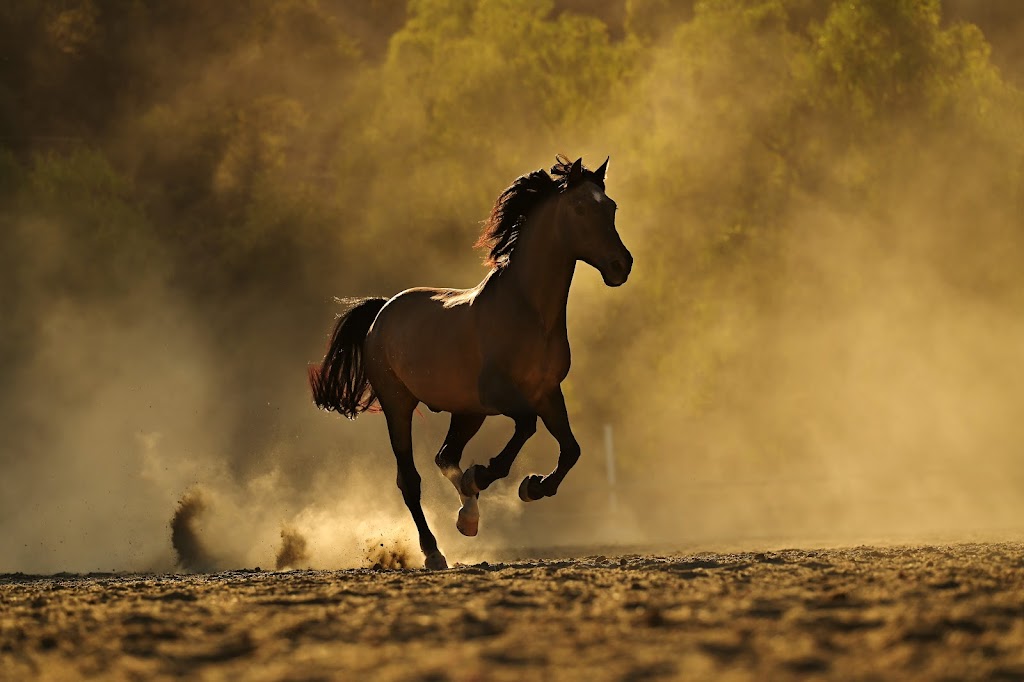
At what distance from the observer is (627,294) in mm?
26938

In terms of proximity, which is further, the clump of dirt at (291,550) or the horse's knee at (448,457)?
the clump of dirt at (291,550)

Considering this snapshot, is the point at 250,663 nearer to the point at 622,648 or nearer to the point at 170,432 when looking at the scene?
the point at 622,648

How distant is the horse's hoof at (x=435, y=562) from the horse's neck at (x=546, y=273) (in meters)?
1.56

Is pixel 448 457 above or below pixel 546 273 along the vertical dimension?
below

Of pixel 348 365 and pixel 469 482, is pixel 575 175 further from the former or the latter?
pixel 348 365

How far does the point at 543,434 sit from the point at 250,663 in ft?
83.3

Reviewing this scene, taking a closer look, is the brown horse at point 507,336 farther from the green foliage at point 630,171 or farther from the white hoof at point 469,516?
the green foliage at point 630,171

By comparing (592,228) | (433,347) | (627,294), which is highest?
(627,294)

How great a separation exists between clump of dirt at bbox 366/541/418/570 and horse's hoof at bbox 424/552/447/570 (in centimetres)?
147

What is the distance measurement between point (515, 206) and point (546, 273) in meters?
0.67

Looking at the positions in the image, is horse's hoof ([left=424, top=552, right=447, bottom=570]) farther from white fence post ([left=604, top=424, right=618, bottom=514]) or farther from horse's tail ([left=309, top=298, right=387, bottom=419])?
white fence post ([left=604, top=424, right=618, bottom=514])

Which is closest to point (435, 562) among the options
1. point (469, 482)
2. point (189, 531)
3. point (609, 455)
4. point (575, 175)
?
point (469, 482)

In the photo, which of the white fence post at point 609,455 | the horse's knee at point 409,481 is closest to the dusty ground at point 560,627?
the horse's knee at point 409,481

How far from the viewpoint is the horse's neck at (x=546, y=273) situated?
9953 mm
